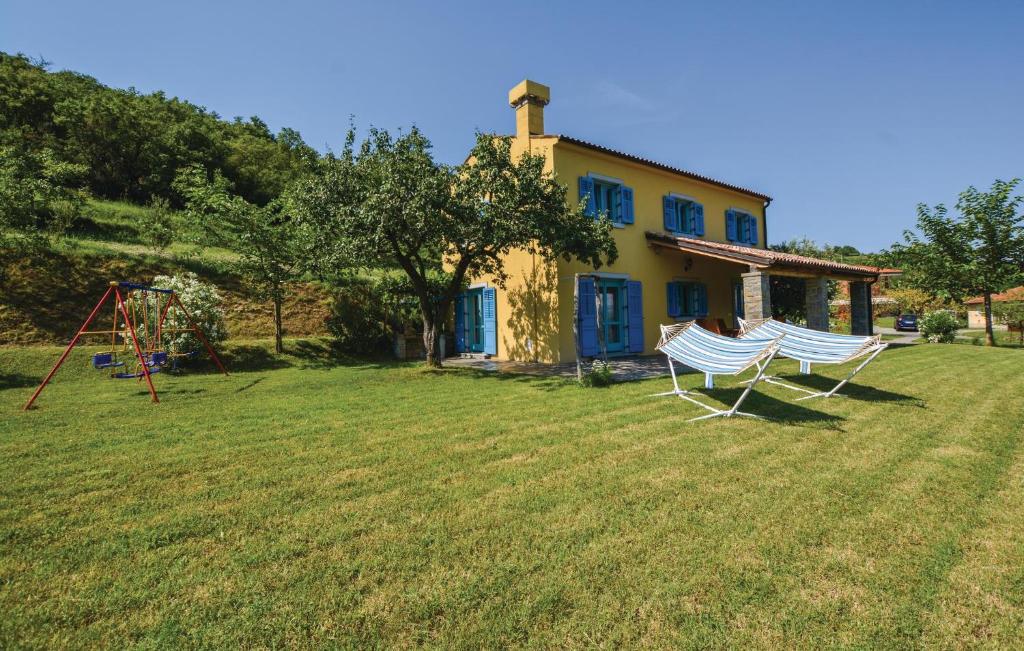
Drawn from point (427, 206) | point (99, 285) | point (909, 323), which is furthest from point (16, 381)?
point (909, 323)

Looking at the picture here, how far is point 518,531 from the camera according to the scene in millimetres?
2576

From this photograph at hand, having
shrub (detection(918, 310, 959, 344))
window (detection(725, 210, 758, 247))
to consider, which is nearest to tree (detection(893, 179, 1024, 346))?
shrub (detection(918, 310, 959, 344))

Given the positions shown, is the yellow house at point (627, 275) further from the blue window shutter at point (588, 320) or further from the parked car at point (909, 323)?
the parked car at point (909, 323)

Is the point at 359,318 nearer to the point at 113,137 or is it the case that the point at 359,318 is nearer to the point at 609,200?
the point at 609,200

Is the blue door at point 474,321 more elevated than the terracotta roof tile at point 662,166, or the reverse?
the terracotta roof tile at point 662,166

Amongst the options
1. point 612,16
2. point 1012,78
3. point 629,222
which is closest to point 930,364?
point 1012,78

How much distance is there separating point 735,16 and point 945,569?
906 cm

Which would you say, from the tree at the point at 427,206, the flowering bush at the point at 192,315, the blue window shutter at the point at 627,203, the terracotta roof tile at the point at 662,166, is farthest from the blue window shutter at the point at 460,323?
the flowering bush at the point at 192,315

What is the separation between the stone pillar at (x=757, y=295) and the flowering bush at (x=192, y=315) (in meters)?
13.0

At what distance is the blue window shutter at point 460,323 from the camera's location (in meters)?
14.5

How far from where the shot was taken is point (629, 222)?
12594 millimetres

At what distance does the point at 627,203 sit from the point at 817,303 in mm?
6198

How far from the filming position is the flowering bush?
33.7 feet

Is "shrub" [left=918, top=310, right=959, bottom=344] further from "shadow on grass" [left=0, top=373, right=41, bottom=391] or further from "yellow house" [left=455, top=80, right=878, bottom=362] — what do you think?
"shadow on grass" [left=0, top=373, right=41, bottom=391]
